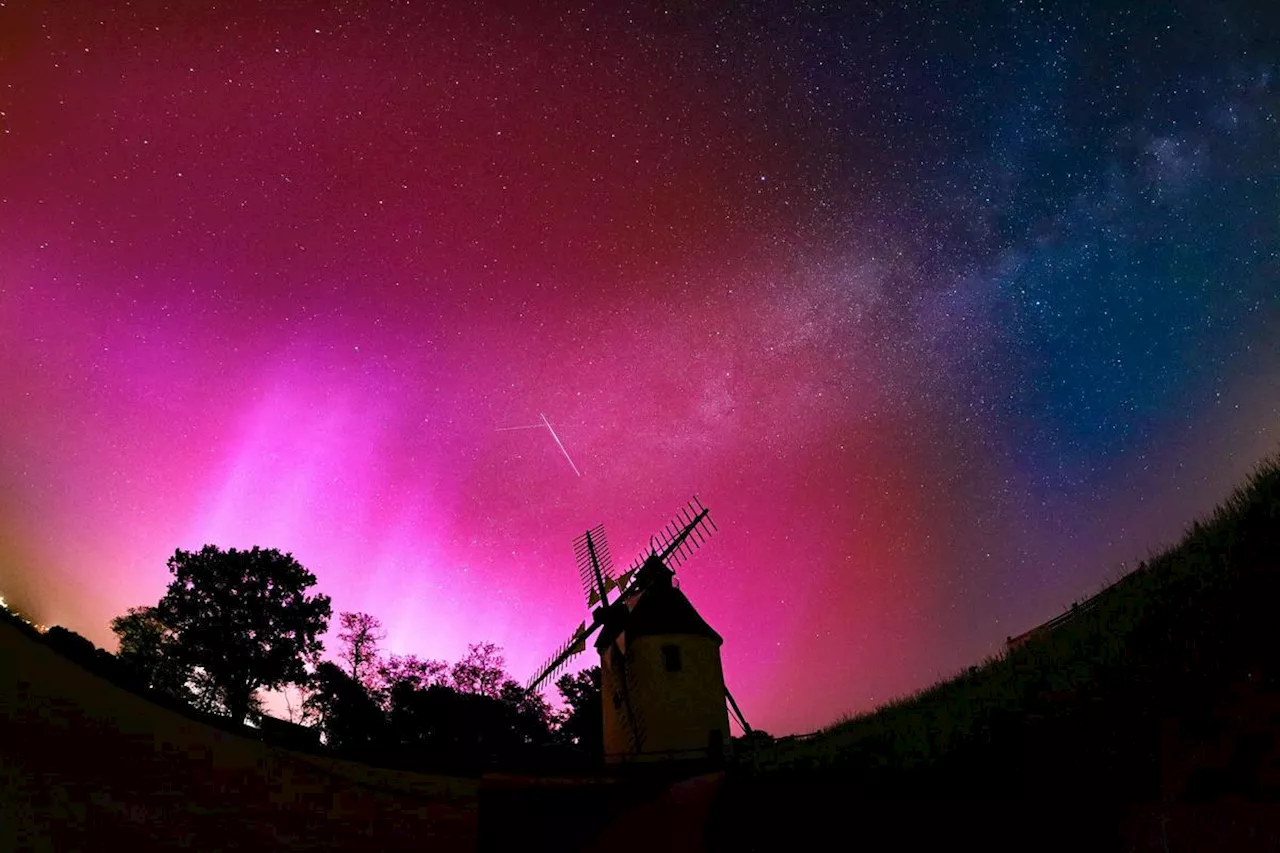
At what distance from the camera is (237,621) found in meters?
46.1

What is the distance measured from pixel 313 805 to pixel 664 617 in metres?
20.5

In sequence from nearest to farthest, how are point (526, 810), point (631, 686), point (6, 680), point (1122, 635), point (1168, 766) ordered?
point (1168, 766) → point (1122, 635) → point (6, 680) → point (526, 810) → point (631, 686)

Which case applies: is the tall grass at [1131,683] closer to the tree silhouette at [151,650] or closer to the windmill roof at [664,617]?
the windmill roof at [664,617]

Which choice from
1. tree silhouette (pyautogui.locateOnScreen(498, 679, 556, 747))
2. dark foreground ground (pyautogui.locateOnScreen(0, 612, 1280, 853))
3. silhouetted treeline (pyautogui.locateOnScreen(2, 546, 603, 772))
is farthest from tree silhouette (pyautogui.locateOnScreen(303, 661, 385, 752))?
dark foreground ground (pyautogui.locateOnScreen(0, 612, 1280, 853))

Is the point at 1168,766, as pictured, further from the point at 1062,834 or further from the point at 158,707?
the point at 158,707

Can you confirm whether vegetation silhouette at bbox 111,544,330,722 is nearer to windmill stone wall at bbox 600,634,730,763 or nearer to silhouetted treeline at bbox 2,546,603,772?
silhouetted treeline at bbox 2,546,603,772

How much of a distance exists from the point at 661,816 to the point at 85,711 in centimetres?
626

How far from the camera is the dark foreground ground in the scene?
509cm

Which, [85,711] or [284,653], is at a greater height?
[284,653]

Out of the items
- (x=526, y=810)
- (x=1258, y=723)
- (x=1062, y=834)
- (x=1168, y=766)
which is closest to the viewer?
(x=1258, y=723)

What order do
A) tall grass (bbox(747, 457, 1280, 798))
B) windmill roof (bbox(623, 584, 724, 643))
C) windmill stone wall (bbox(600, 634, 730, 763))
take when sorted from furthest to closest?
windmill roof (bbox(623, 584, 724, 643))
windmill stone wall (bbox(600, 634, 730, 763))
tall grass (bbox(747, 457, 1280, 798))

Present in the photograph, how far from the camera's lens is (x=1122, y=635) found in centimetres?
528

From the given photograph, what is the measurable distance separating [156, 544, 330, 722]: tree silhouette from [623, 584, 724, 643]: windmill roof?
3340 centimetres

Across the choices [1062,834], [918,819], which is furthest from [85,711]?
[1062,834]
